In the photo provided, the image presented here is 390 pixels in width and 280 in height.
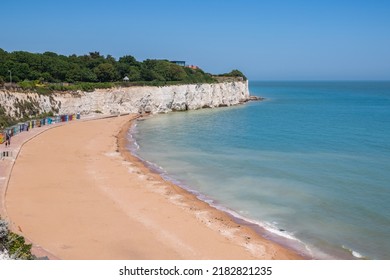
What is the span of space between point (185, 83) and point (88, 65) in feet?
51.2

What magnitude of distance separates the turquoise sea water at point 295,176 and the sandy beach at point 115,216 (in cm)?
136

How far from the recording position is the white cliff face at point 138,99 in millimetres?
45656

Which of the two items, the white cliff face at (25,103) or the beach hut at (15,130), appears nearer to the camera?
the beach hut at (15,130)

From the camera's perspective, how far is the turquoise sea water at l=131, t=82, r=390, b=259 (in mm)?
14789

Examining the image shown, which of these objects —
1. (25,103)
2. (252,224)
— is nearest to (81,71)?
(25,103)

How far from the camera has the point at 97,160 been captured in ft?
82.5

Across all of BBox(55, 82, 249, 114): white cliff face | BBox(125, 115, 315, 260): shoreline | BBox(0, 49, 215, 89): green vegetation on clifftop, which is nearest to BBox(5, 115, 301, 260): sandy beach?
BBox(125, 115, 315, 260): shoreline

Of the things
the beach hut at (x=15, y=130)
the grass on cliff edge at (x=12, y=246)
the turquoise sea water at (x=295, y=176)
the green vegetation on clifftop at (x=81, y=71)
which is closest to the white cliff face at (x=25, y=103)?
the green vegetation on clifftop at (x=81, y=71)

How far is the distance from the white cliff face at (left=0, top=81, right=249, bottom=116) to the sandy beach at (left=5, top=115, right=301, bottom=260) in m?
21.0

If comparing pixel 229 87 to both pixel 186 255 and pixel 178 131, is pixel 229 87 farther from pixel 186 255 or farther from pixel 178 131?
pixel 186 255

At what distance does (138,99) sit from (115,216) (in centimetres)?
4443

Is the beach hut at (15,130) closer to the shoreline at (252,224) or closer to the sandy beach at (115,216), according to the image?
the sandy beach at (115,216)

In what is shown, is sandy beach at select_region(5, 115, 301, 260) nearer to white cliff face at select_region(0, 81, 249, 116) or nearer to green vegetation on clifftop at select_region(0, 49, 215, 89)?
white cliff face at select_region(0, 81, 249, 116)

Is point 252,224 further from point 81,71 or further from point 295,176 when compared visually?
point 81,71
